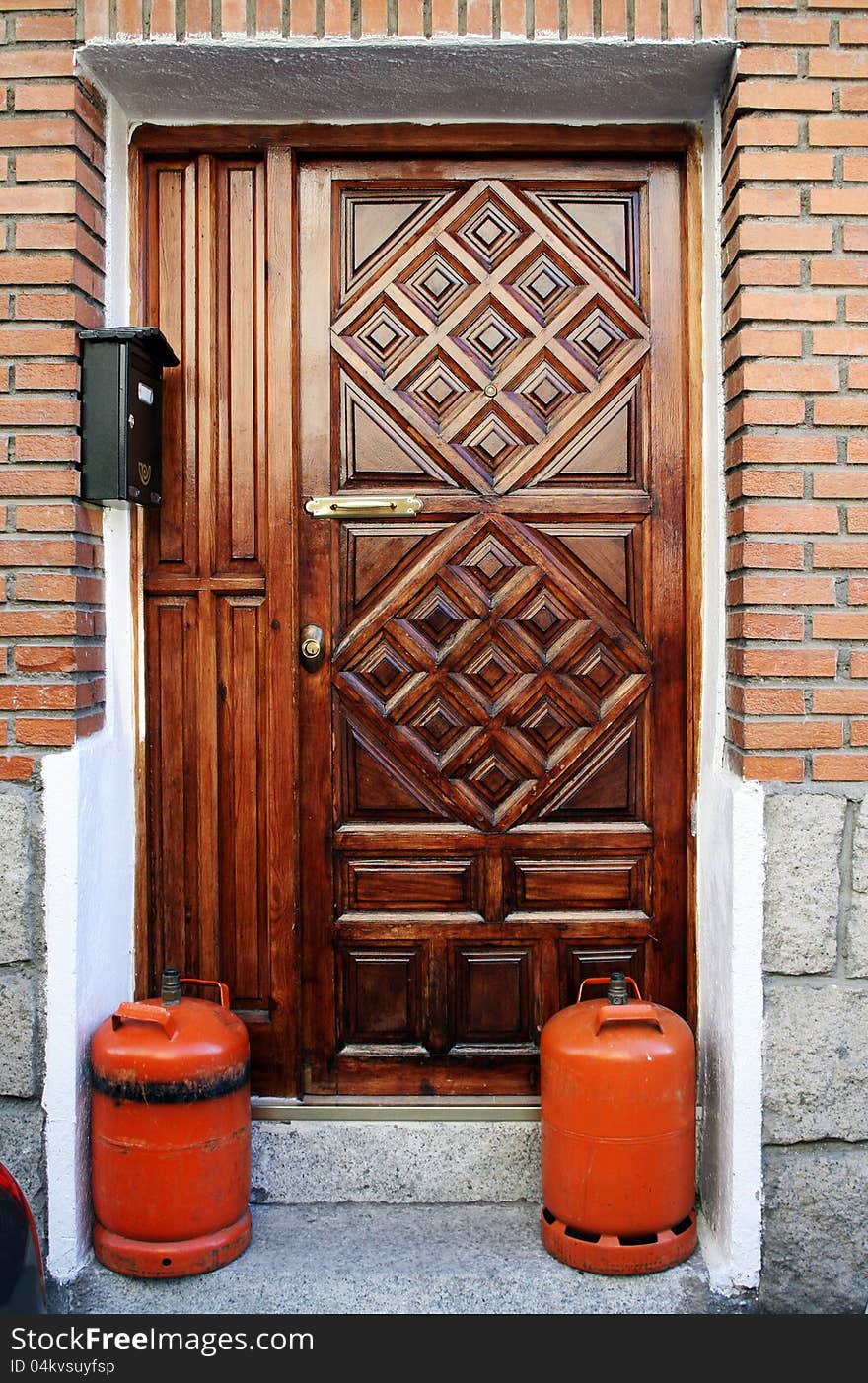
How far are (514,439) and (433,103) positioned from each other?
37.0 inches

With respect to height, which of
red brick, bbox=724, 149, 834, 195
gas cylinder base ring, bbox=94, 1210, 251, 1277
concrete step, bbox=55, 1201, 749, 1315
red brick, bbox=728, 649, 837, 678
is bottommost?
concrete step, bbox=55, 1201, 749, 1315

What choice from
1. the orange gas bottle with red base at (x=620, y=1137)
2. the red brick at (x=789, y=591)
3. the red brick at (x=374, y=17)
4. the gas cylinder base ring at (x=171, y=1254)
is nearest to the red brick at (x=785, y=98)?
the red brick at (x=374, y=17)

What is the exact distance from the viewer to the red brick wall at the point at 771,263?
2.71 metres

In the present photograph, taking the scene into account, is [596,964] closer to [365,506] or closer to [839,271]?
[365,506]

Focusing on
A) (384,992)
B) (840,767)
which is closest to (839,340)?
(840,767)

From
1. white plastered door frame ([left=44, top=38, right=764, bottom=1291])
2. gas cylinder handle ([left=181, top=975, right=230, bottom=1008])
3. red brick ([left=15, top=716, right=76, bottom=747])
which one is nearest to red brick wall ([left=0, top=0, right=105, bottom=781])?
red brick ([left=15, top=716, right=76, bottom=747])

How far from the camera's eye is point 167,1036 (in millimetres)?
2727

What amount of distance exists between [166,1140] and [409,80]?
9.25 feet

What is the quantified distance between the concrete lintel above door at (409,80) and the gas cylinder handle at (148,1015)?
2430 mm

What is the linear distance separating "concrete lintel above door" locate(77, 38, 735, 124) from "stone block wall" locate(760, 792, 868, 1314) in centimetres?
191

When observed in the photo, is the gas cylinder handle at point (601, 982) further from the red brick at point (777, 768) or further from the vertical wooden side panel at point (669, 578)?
the red brick at point (777, 768)

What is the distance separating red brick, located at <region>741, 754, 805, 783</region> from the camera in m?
2.71

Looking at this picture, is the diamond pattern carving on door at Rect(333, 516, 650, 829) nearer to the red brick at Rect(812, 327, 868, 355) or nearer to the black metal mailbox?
the black metal mailbox

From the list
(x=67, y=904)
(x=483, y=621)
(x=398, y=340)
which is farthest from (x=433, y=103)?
(x=67, y=904)
